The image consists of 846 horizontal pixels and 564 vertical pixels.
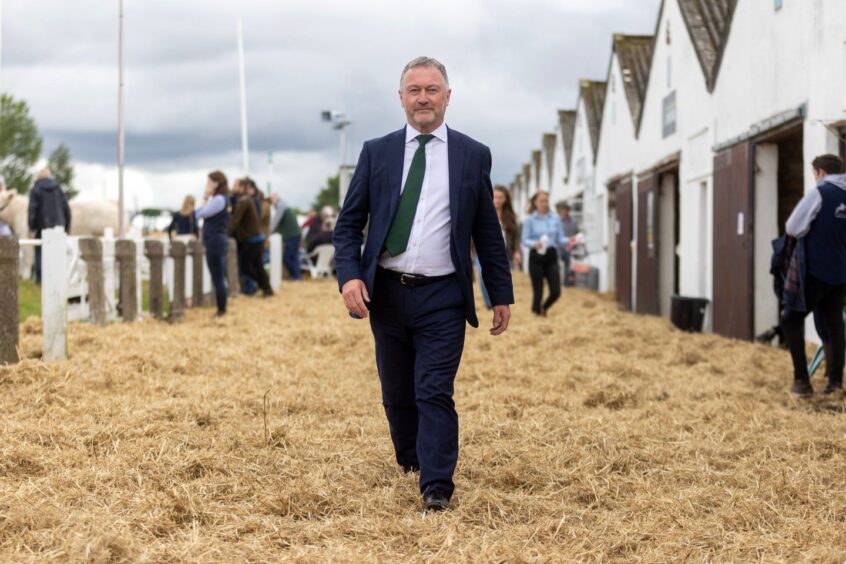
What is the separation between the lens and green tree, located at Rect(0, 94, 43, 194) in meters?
85.2

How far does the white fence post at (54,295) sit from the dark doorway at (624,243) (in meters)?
14.0

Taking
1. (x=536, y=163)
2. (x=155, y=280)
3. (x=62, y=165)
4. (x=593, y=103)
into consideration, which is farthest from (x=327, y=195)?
(x=155, y=280)

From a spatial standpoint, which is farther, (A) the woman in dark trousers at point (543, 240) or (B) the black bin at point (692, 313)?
(B) the black bin at point (692, 313)

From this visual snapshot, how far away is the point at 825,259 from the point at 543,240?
6.85 m

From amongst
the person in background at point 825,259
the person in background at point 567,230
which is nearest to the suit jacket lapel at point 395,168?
the person in background at point 825,259

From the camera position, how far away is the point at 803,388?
891 cm

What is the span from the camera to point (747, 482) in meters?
5.83

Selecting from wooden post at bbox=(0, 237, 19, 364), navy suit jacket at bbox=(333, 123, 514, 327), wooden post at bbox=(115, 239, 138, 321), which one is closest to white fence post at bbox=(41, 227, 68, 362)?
wooden post at bbox=(0, 237, 19, 364)

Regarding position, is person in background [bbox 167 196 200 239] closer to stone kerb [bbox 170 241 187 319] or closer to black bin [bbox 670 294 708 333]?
stone kerb [bbox 170 241 187 319]

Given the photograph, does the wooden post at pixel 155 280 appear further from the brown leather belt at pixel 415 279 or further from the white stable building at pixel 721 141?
the brown leather belt at pixel 415 279

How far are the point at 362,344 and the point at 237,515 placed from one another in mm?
7453

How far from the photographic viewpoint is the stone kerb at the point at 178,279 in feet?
49.6

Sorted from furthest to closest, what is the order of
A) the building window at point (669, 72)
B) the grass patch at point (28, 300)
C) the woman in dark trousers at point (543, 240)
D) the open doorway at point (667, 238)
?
the open doorway at point (667, 238), the building window at point (669, 72), the woman in dark trousers at point (543, 240), the grass patch at point (28, 300)

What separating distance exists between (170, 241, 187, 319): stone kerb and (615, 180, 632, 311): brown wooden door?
928cm
